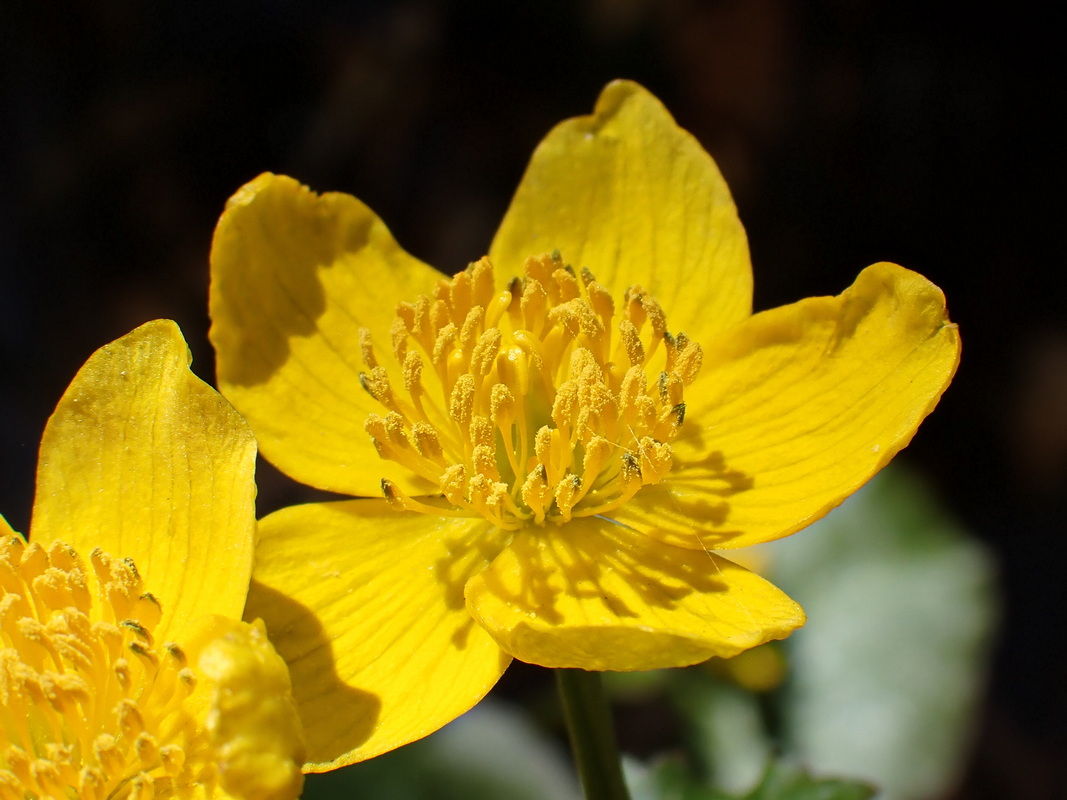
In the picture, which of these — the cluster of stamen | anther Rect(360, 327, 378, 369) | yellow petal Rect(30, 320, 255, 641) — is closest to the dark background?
anther Rect(360, 327, 378, 369)

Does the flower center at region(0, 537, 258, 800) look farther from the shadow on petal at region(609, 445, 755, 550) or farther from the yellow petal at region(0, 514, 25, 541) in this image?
the shadow on petal at region(609, 445, 755, 550)

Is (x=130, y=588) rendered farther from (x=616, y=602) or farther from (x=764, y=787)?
(x=764, y=787)

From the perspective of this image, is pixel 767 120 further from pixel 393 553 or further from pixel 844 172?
pixel 393 553

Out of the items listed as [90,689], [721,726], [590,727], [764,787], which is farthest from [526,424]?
[721,726]

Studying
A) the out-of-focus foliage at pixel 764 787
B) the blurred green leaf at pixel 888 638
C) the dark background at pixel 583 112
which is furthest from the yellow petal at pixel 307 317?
the dark background at pixel 583 112

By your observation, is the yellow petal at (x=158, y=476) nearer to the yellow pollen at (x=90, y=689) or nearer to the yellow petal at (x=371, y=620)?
the yellow pollen at (x=90, y=689)

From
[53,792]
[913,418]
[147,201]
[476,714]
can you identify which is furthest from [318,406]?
[147,201]
